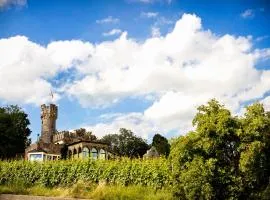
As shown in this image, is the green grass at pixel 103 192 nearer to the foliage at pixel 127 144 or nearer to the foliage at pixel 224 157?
the foliage at pixel 224 157

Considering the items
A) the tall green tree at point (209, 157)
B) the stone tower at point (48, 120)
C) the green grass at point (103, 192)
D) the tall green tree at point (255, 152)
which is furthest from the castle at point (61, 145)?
the tall green tree at point (255, 152)

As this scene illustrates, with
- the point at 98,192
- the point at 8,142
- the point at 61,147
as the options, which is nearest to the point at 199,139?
the point at 98,192

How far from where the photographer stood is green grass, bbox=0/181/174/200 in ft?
61.0

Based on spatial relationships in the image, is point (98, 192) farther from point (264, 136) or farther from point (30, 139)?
point (30, 139)

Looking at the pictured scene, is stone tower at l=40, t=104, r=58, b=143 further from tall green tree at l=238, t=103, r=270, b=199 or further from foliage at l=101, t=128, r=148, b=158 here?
tall green tree at l=238, t=103, r=270, b=199

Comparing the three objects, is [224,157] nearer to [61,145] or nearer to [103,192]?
[103,192]

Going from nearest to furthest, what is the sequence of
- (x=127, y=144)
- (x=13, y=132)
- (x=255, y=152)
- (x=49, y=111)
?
(x=255, y=152) < (x=13, y=132) < (x=49, y=111) < (x=127, y=144)

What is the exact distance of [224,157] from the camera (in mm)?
15258

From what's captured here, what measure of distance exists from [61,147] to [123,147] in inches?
1347

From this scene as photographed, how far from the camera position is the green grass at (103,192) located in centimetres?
1858

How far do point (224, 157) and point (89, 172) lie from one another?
9.26m

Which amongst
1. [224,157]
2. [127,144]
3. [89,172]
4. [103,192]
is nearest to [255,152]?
[224,157]

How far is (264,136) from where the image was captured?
48.4 ft

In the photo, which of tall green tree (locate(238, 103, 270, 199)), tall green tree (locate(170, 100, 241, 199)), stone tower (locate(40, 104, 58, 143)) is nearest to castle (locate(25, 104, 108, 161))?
stone tower (locate(40, 104, 58, 143))
